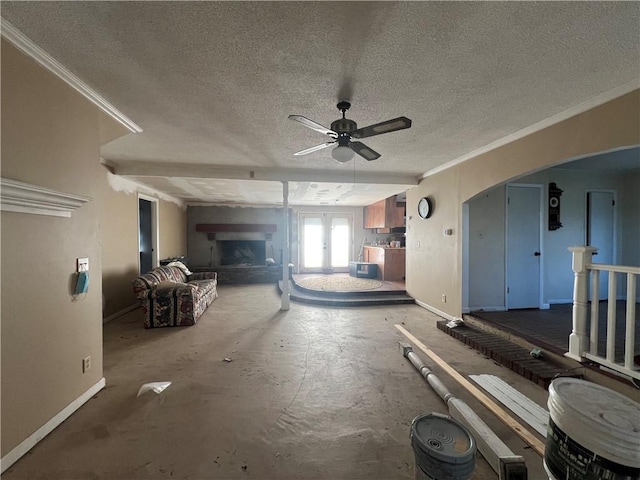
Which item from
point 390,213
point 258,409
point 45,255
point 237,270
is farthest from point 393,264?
point 45,255

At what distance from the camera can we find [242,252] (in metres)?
8.20

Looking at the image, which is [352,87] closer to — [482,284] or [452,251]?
[452,251]

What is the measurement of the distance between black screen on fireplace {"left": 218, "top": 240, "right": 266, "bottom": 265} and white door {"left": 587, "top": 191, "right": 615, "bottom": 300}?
7339mm

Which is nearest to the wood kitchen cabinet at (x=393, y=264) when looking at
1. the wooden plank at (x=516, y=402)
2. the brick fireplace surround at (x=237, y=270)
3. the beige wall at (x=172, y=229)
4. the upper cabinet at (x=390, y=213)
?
the upper cabinet at (x=390, y=213)

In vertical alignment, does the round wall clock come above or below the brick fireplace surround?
above

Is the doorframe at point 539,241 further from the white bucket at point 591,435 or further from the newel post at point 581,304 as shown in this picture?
the white bucket at point 591,435

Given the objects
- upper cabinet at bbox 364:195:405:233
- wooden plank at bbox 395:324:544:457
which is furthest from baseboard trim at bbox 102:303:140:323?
upper cabinet at bbox 364:195:405:233

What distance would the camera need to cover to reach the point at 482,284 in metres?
3.95

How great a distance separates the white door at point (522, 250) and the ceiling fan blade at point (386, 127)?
300 centimetres

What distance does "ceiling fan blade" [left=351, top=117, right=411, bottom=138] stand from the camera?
1.92 m

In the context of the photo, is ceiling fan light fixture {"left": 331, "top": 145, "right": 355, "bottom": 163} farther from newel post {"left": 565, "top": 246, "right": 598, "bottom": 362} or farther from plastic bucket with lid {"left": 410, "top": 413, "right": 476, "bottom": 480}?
newel post {"left": 565, "top": 246, "right": 598, "bottom": 362}

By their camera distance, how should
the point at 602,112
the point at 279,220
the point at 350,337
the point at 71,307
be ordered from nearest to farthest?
the point at 71,307, the point at 602,112, the point at 350,337, the point at 279,220

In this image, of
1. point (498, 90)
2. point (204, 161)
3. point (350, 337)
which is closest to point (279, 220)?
point (204, 161)

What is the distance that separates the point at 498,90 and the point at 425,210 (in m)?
2.71
